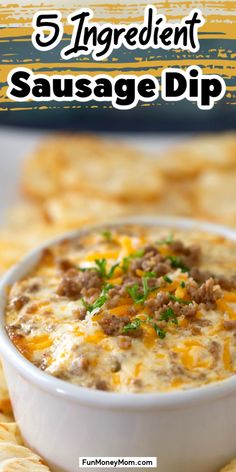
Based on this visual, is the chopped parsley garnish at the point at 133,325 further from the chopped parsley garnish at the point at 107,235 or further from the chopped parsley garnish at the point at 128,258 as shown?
the chopped parsley garnish at the point at 107,235

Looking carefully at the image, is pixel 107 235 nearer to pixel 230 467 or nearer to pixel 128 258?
pixel 128 258

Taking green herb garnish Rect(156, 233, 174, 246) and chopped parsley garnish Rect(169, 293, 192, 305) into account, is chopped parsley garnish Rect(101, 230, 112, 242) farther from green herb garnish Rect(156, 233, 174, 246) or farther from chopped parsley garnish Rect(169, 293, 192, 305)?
chopped parsley garnish Rect(169, 293, 192, 305)

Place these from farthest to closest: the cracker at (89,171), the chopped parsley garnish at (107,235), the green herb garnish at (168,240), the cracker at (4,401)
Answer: the cracker at (89,171) < the chopped parsley garnish at (107,235) < the green herb garnish at (168,240) < the cracker at (4,401)

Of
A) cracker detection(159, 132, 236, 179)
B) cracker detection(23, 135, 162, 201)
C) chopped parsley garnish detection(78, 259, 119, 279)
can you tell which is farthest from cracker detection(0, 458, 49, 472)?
cracker detection(159, 132, 236, 179)

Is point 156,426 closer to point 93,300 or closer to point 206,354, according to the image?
point 206,354

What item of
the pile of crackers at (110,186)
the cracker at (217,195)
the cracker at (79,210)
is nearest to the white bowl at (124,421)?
the pile of crackers at (110,186)

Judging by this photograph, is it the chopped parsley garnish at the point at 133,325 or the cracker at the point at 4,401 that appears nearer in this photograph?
the chopped parsley garnish at the point at 133,325
